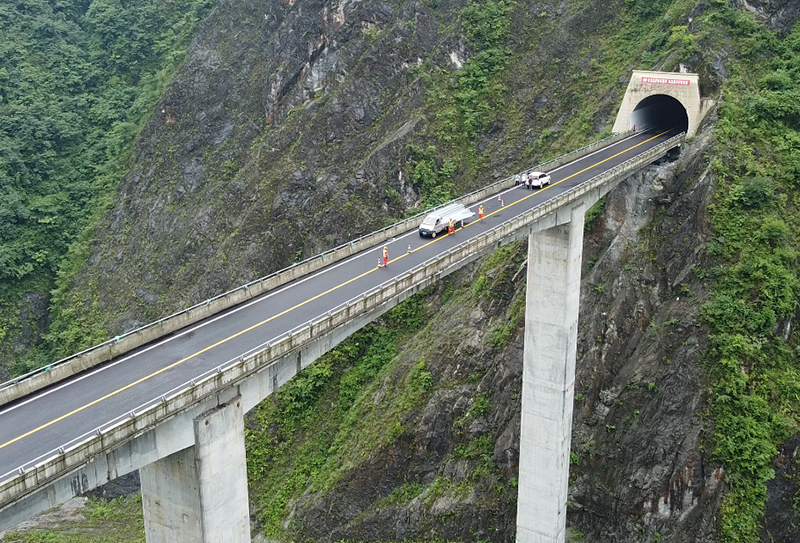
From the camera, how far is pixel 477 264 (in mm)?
62750

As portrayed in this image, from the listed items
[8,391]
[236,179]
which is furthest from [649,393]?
[236,179]

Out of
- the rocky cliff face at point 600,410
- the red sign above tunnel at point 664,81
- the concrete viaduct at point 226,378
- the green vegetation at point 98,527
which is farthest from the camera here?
the green vegetation at point 98,527

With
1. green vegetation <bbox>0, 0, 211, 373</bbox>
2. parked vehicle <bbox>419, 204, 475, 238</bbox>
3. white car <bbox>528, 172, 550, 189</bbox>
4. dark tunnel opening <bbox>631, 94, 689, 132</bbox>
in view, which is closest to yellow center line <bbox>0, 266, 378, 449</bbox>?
parked vehicle <bbox>419, 204, 475, 238</bbox>

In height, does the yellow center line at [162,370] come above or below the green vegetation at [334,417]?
above

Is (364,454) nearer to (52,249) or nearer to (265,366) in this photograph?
(265,366)

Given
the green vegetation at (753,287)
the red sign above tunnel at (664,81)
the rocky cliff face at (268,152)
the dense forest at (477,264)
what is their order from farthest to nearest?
the rocky cliff face at (268,152) < the red sign above tunnel at (664,81) < the dense forest at (477,264) < the green vegetation at (753,287)

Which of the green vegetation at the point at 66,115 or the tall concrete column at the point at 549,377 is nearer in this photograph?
the tall concrete column at the point at 549,377

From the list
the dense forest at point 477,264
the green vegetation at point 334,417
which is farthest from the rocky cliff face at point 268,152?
the green vegetation at point 334,417

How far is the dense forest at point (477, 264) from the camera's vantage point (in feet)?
144

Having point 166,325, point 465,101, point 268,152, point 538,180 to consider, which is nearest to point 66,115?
point 268,152

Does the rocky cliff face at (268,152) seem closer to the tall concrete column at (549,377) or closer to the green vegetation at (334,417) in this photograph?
the green vegetation at (334,417)

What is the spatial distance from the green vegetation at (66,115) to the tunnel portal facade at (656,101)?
2082 inches

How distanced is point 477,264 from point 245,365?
38.3 m

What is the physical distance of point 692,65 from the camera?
58.8m
